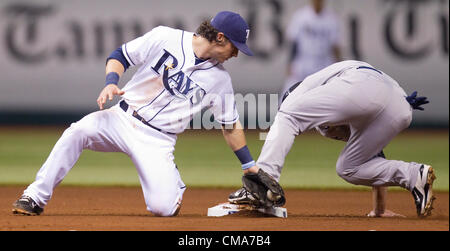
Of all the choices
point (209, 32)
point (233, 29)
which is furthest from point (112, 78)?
point (233, 29)

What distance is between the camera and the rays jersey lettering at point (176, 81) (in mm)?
4734

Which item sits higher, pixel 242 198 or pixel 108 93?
pixel 108 93

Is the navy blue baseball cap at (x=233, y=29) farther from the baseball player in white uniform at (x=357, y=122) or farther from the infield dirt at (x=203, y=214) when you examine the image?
the infield dirt at (x=203, y=214)

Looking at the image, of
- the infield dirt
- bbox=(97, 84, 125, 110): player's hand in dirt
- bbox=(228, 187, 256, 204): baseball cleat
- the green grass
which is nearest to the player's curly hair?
bbox=(97, 84, 125, 110): player's hand in dirt

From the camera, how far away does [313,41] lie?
11164 mm

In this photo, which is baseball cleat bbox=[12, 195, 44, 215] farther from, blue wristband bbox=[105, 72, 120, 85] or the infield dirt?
blue wristband bbox=[105, 72, 120, 85]

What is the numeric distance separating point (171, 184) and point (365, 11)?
27.7 ft

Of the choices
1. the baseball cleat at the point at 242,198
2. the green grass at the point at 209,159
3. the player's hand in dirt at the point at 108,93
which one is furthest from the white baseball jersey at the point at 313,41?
the player's hand in dirt at the point at 108,93

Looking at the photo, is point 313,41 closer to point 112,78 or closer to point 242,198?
point 242,198

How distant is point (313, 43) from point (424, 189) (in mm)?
6575

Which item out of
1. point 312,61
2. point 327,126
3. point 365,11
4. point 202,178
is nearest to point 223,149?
point 312,61

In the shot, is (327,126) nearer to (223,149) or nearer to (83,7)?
(223,149)

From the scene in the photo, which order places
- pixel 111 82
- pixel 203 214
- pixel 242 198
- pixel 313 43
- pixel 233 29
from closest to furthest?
1. pixel 111 82
2. pixel 233 29
3. pixel 242 198
4. pixel 203 214
5. pixel 313 43

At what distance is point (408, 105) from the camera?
15.9 feet
